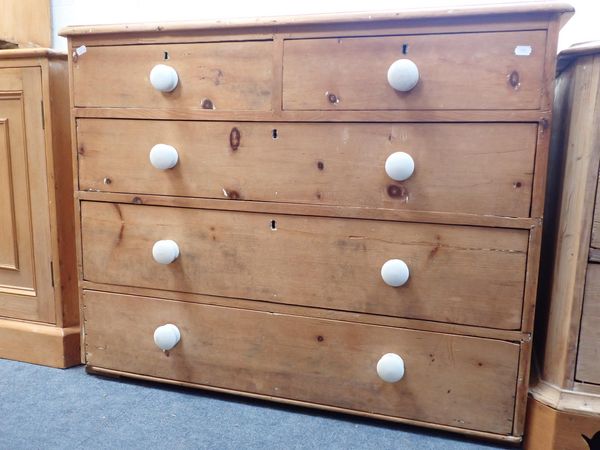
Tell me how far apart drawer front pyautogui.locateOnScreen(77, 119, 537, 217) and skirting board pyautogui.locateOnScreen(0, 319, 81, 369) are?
15.9 inches

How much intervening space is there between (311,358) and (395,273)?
0.26 metres

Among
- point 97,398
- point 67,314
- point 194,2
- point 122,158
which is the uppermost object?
point 194,2

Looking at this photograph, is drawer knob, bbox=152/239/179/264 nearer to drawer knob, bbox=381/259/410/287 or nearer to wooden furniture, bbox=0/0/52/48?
drawer knob, bbox=381/259/410/287

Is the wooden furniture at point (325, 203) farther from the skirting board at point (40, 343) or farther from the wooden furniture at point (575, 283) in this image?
the skirting board at point (40, 343)

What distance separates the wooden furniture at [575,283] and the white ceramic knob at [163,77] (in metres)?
0.73

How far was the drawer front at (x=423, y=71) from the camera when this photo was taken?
0.81 m

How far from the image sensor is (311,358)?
3.20ft

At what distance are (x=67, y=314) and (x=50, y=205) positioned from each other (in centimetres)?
28

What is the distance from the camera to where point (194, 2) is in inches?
57.1

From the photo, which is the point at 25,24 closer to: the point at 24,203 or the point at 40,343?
the point at 24,203

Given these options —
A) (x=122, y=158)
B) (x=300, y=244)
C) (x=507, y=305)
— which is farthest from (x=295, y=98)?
(x=507, y=305)

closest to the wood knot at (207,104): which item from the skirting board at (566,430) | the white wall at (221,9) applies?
the white wall at (221,9)

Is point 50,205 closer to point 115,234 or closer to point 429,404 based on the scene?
point 115,234

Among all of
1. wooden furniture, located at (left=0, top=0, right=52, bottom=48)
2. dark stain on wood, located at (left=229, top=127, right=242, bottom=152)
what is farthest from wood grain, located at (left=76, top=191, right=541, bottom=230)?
wooden furniture, located at (left=0, top=0, right=52, bottom=48)
